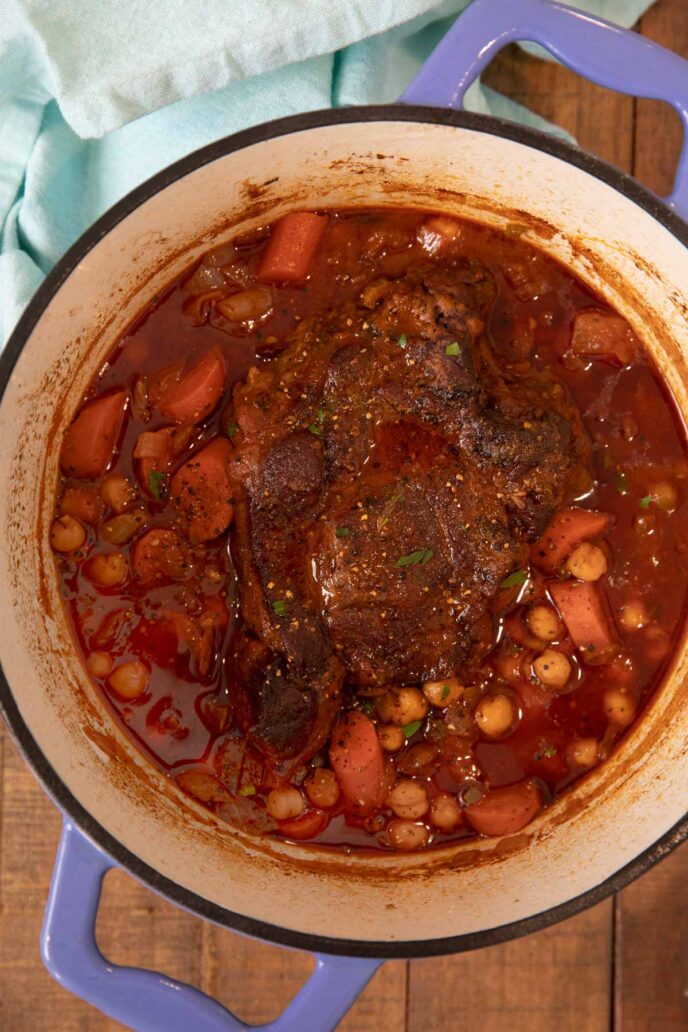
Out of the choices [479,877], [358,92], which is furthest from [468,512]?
[358,92]

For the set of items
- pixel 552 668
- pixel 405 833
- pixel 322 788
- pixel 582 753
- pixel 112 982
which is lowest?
pixel 112 982

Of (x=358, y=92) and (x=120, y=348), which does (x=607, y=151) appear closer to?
(x=358, y=92)

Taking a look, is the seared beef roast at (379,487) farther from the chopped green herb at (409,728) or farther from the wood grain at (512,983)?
the wood grain at (512,983)

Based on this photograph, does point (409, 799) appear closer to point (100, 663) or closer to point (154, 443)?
point (100, 663)

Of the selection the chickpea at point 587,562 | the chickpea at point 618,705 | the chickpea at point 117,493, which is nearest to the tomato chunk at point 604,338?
the chickpea at point 587,562

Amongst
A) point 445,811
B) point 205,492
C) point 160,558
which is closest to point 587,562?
point 445,811

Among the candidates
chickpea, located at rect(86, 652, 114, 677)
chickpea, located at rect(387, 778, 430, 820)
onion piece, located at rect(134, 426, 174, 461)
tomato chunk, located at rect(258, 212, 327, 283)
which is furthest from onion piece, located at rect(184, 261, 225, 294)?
chickpea, located at rect(387, 778, 430, 820)
